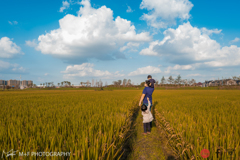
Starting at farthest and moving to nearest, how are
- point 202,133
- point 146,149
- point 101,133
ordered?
point 146,149 < point 202,133 < point 101,133

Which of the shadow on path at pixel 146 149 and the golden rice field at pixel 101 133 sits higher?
the golden rice field at pixel 101 133

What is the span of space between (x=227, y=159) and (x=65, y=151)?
2403 millimetres

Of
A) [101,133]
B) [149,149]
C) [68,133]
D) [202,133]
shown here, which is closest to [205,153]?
[202,133]

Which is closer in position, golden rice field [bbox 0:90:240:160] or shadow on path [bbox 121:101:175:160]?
golden rice field [bbox 0:90:240:160]

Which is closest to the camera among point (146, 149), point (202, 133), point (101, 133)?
point (101, 133)

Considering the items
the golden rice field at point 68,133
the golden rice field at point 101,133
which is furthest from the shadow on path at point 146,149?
the golden rice field at point 68,133

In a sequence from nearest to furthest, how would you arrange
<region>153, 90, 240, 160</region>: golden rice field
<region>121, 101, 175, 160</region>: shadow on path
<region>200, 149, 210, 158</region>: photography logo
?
1. <region>200, 149, 210, 158</region>: photography logo
2. <region>153, 90, 240, 160</region>: golden rice field
3. <region>121, 101, 175, 160</region>: shadow on path

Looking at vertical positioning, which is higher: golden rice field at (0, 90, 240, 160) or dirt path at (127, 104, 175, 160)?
golden rice field at (0, 90, 240, 160)

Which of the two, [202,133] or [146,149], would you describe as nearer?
[202,133]

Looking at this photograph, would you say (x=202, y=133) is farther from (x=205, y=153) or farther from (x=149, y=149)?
(x=149, y=149)

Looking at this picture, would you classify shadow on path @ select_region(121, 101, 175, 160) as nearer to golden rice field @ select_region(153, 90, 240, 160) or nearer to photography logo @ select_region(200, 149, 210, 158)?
golden rice field @ select_region(153, 90, 240, 160)

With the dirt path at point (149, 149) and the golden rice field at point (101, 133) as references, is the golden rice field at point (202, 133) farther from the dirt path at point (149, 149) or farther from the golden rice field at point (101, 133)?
the dirt path at point (149, 149)

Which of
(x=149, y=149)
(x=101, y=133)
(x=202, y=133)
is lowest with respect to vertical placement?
(x=149, y=149)

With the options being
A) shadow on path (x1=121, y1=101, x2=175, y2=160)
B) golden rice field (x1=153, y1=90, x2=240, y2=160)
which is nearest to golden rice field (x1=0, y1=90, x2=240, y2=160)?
golden rice field (x1=153, y1=90, x2=240, y2=160)
